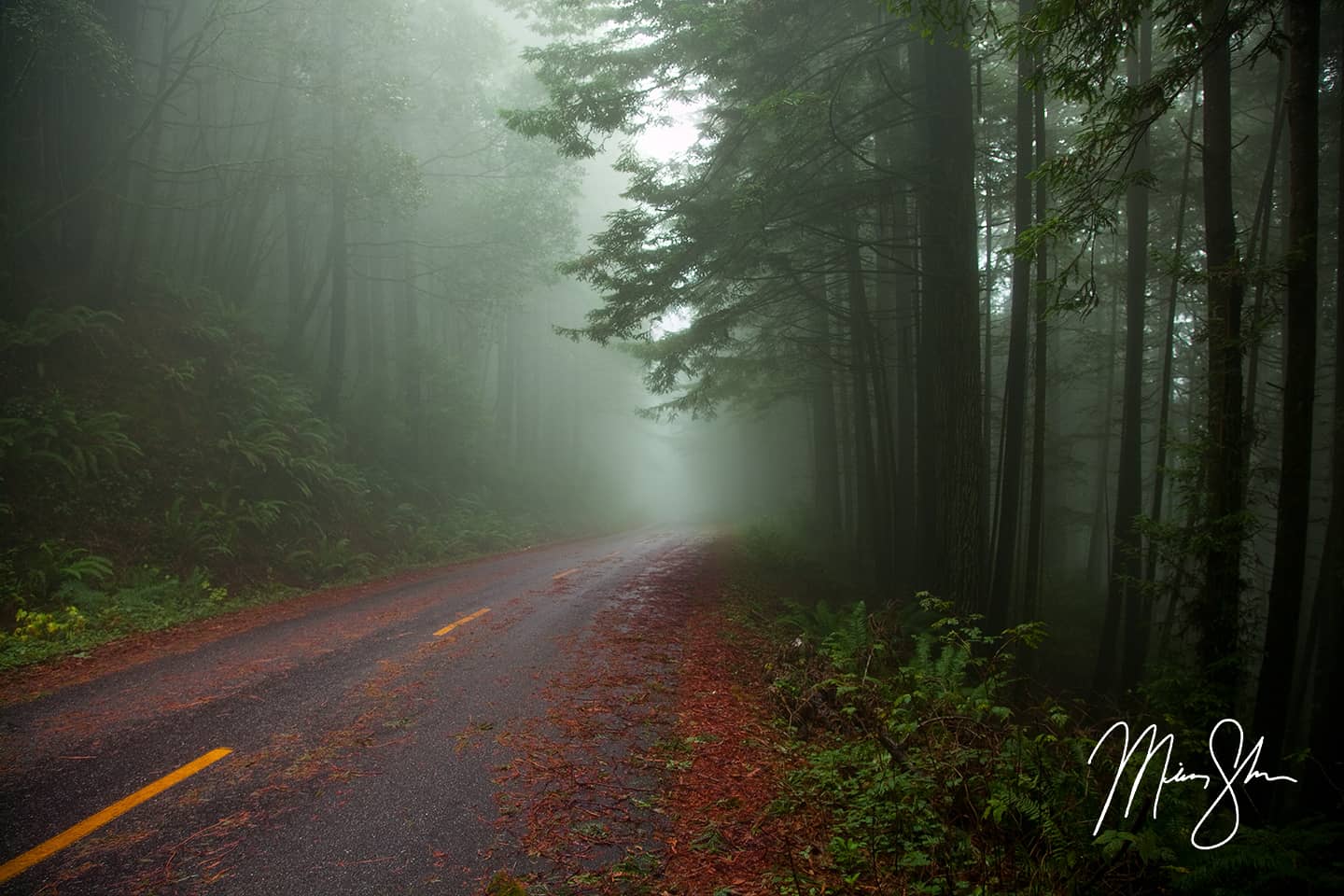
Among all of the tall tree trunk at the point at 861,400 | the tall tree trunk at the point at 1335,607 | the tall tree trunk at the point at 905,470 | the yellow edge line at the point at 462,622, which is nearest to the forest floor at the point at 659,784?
the yellow edge line at the point at 462,622

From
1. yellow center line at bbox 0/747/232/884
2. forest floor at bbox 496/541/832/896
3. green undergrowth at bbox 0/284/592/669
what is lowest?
forest floor at bbox 496/541/832/896

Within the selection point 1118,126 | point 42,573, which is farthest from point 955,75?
point 42,573

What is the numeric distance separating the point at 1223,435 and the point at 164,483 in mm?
16370

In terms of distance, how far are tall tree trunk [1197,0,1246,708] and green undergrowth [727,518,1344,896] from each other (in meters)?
0.58

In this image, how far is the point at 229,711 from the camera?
17.9 ft

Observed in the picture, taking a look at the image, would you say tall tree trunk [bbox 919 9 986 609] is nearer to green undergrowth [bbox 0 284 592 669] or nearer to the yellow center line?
the yellow center line

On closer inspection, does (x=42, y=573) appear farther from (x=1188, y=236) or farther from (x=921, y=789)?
(x=1188, y=236)

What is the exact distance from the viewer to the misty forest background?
5.46 metres

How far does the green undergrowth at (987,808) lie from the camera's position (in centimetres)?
325

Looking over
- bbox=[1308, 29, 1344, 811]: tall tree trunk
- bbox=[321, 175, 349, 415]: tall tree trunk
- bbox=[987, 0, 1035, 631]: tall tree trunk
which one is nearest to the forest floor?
bbox=[987, 0, 1035, 631]: tall tree trunk

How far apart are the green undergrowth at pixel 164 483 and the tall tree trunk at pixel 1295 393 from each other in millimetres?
12846

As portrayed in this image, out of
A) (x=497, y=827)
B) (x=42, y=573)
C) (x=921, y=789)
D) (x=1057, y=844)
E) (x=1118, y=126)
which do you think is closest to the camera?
(x=1057, y=844)

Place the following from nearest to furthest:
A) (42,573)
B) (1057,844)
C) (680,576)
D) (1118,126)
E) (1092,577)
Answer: (1057,844), (1118,126), (42,573), (680,576), (1092,577)

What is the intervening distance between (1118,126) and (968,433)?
474 cm
